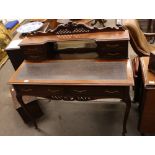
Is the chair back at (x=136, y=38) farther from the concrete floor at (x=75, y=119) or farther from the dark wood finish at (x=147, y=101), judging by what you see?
the concrete floor at (x=75, y=119)

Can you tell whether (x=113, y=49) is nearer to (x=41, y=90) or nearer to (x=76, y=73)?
(x=76, y=73)

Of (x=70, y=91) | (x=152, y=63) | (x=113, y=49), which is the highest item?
(x=113, y=49)

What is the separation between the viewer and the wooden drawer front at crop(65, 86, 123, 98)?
140 cm

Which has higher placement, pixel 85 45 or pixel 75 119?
pixel 85 45

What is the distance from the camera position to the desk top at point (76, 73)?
54.6 inches

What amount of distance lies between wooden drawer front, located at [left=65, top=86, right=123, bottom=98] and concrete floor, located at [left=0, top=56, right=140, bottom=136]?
2.05ft

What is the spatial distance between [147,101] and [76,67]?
2.15ft

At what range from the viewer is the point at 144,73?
151 cm

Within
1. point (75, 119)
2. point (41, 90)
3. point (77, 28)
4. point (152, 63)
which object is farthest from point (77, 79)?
point (75, 119)

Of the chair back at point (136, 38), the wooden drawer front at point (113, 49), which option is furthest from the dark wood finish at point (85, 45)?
the chair back at point (136, 38)

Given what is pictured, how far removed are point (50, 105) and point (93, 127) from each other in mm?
650

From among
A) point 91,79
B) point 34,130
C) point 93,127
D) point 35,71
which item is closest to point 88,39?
point 91,79

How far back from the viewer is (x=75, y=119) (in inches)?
82.5

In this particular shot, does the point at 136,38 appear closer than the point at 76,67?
No
